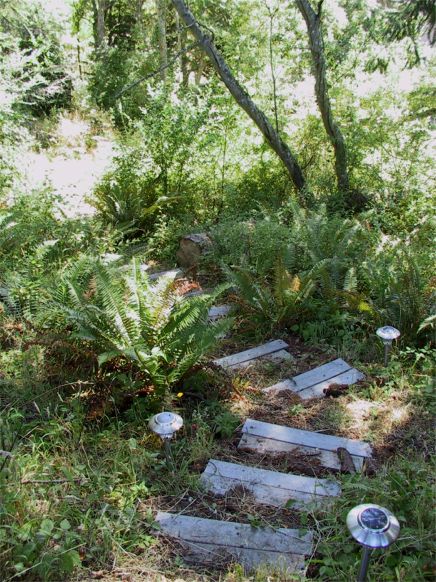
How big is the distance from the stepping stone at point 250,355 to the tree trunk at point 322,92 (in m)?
3.78

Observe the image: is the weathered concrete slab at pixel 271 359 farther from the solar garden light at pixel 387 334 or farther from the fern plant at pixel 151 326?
the solar garden light at pixel 387 334

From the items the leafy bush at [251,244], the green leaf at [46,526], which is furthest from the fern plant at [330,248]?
the green leaf at [46,526]

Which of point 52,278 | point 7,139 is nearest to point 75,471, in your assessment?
point 52,278

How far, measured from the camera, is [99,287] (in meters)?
3.43

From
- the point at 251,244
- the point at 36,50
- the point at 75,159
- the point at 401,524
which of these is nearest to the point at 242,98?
the point at 251,244

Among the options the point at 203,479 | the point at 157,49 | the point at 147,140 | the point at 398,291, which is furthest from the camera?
the point at 157,49

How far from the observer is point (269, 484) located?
270 cm

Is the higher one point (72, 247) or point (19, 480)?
point (72, 247)

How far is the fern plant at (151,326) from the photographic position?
129 inches

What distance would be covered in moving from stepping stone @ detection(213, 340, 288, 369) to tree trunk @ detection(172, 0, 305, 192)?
3498 mm

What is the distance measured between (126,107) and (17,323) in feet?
24.2

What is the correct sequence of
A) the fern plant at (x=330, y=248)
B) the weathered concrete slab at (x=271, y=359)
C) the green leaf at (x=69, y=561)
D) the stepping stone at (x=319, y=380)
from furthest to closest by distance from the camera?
the fern plant at (x=330, y=248) < the weathered concrete slab at (x=271, y=359) < the stepping stone at (x=319, y=380) < the green leaf at (x=69, y=561)

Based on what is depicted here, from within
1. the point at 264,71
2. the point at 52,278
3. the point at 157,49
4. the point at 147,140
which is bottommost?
the point at 52,278

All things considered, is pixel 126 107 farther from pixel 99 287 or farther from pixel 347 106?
pixel 99 287
